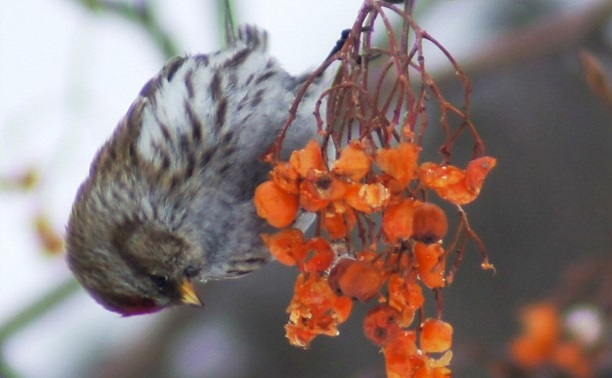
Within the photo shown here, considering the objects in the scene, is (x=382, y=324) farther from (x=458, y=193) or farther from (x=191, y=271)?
(x=191, y=271)

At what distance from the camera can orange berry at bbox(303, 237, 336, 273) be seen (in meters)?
1.74

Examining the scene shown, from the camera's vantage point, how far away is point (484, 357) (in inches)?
95.3

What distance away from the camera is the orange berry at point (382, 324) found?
168cm

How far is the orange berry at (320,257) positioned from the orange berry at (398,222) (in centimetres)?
16

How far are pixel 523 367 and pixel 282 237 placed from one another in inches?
40.9

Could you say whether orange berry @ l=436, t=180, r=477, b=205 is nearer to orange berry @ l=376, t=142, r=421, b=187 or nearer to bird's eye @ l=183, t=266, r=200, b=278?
orange berry @ l=376, t=142, r=421, b=187

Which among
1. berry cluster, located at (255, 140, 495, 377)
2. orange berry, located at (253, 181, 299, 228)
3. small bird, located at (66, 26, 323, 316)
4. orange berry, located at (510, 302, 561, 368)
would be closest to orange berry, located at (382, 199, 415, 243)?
berry cluster, located at (255, 140, 495, 377)

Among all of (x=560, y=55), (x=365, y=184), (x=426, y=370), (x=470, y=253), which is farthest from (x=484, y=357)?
(x=470, y=253)

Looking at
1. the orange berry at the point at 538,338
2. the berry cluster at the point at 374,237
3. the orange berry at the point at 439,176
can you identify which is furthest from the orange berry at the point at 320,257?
the orange berry at the point at 538,338

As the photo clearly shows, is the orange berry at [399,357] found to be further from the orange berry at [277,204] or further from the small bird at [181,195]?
the small bird at [181,195]

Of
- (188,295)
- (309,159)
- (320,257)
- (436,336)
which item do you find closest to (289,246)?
(320,257)

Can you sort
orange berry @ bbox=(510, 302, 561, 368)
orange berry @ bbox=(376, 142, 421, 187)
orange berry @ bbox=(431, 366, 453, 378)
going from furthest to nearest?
orange berry @ bbox=(510, 302, 561, 368) < orange berry @ bbox=(431, 366, 453, 378) < orange berry @ bbox=(376, 142, 421, 187)

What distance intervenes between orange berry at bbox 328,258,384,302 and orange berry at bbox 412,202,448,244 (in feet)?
0.32

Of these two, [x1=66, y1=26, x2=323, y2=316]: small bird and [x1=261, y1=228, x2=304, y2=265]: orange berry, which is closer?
[x1=261, y1=228, x2=304, y2=265]: orange berry
